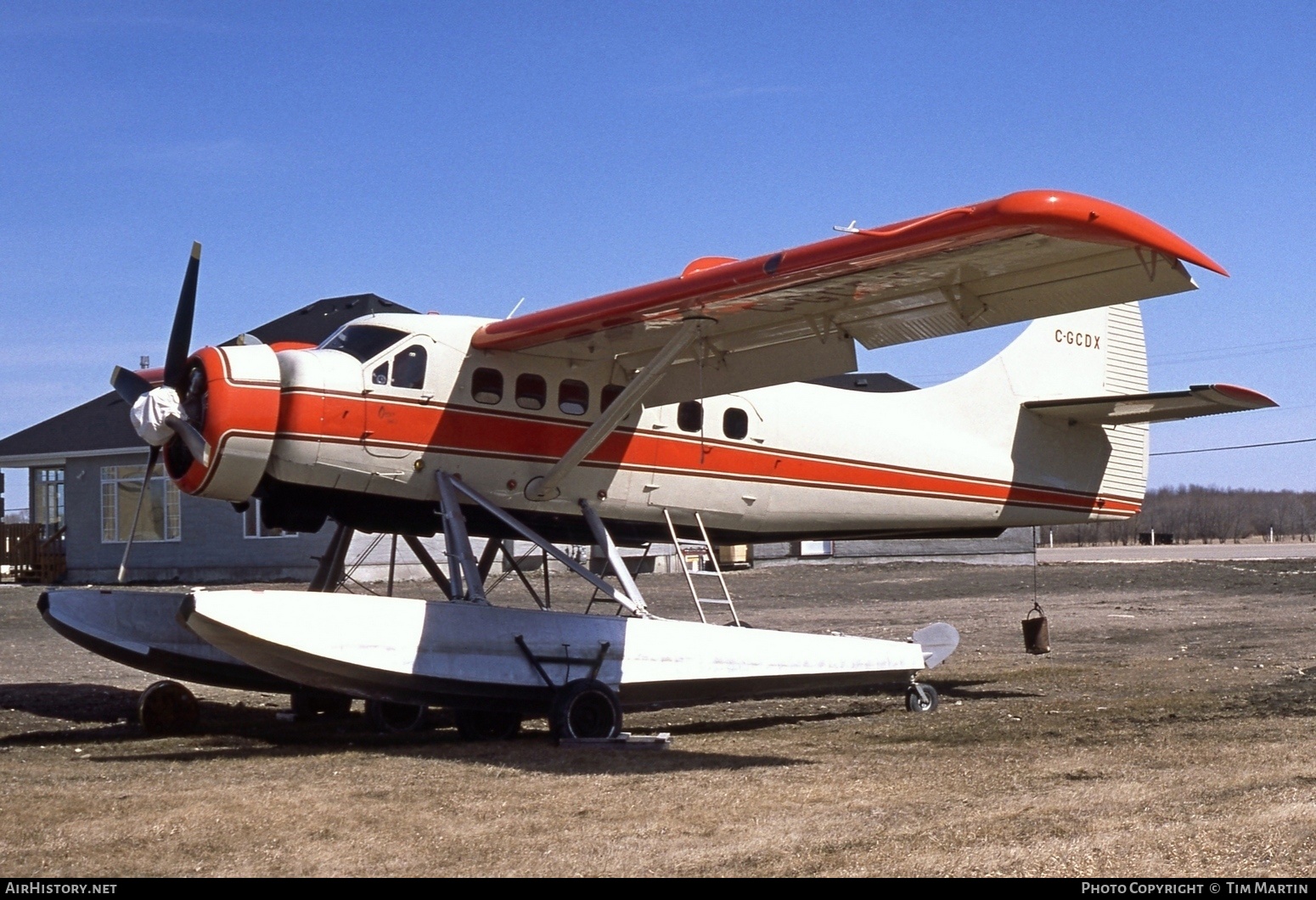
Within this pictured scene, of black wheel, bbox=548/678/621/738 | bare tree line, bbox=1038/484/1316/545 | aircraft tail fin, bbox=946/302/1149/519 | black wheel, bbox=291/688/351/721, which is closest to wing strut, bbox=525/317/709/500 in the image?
black wheel, bbox=548/678/621/738

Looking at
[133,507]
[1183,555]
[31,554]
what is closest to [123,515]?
[133,507]

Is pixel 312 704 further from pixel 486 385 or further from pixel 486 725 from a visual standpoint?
pixel 486 385

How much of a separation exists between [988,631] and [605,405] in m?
9.05

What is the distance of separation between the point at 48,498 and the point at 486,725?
32.4 meters

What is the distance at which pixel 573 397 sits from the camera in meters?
11.4

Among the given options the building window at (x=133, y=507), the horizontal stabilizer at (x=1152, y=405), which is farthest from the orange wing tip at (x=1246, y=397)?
the building window at (x=133, y=507)

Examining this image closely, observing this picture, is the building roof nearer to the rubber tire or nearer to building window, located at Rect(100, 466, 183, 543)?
building window, located at Rect(100, 466, 183, 543)

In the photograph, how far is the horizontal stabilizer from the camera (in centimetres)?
1159

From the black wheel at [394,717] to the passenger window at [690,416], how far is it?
3.43 meters

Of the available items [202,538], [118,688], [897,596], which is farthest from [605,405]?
[202,538]

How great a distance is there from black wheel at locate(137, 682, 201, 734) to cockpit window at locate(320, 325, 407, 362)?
305cm

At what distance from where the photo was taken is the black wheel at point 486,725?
10.2 meters

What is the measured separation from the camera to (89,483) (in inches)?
1378

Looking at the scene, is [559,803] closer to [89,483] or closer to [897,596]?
[897,596]
